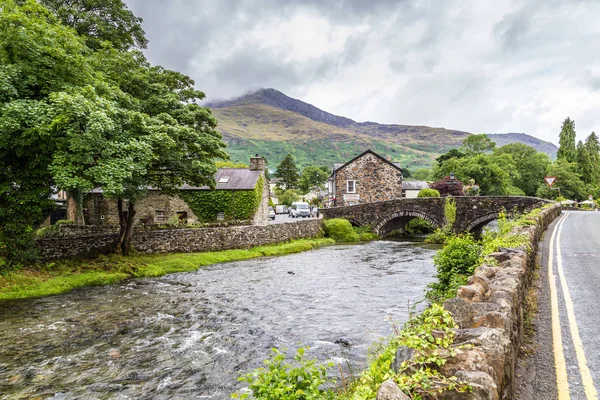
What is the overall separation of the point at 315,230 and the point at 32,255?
25.1m

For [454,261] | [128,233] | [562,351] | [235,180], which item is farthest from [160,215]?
[562,351]

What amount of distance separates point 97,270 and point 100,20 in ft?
50.4

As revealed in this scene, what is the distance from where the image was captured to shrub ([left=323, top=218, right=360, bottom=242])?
39594 mm

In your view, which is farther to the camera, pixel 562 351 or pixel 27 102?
pixel 27 102

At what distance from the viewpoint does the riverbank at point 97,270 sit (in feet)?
51.2

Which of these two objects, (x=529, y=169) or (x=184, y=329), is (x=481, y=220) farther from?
(x=529, y=169)

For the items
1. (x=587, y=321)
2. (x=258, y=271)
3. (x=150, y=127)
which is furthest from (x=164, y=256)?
(x=587, y=321)

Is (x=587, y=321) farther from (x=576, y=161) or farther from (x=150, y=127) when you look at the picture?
(x=576, y=161)

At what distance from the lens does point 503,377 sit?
152 inches

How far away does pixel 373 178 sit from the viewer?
50.0m

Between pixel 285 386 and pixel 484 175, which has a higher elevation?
pixel 484 175

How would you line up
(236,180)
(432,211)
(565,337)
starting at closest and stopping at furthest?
1. (565,337)
2. (236,180)
3. (432,211)

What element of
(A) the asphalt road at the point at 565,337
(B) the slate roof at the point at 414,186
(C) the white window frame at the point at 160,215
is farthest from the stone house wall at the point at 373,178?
(A) the asphalt road at the point at 565,337

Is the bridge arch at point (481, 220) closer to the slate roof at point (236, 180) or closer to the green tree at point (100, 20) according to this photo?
the slate roof at point (236, 180)
